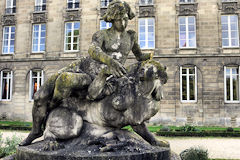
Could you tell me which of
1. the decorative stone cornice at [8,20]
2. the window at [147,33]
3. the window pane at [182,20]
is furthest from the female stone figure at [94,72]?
the decorative stone cornice at [8,20]

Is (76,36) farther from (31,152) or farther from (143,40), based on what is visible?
(31,152)

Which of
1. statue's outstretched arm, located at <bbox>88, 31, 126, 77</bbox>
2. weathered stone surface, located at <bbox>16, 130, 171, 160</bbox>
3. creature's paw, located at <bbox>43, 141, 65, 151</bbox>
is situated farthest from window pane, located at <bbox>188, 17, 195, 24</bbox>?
creature's paw, located at <bbox>43, 141, 65, 151</bbox>

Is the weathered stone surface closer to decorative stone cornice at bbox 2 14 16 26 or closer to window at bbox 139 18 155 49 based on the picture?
window at bbox 139 18 155 49

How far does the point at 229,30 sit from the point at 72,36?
12.3 metres

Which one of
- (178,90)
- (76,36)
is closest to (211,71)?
(178,90)

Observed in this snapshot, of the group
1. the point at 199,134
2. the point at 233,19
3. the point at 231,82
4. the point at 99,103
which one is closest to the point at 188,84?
the point at 231,82

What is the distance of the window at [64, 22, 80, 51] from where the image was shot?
18891mm

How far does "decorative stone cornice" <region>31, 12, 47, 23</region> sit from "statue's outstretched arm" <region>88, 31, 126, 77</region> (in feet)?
60.2

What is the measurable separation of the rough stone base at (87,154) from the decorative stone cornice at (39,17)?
1896 cm

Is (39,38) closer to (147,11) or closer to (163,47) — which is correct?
(147,11)

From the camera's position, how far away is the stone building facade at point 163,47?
16.6 meters

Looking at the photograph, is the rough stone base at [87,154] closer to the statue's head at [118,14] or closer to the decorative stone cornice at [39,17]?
the statue's head at [118,14]

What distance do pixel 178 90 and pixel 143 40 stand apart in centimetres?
475

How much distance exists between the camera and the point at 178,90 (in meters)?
16.8
